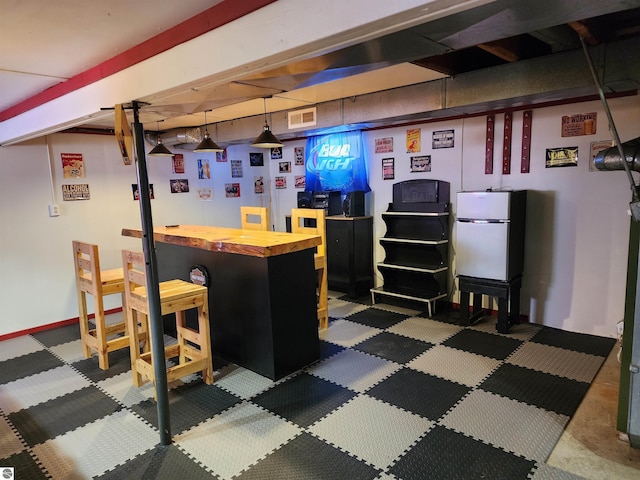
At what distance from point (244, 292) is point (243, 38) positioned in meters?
2.05

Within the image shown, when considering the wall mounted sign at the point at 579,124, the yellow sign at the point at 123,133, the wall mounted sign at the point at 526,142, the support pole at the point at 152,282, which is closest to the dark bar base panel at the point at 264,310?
the support pole at the point at 152,282

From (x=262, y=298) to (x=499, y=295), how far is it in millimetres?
Answer: 2362

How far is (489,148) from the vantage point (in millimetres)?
4309

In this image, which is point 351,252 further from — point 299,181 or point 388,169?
point 299,181

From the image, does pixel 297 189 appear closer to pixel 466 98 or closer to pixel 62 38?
pixel 466 98

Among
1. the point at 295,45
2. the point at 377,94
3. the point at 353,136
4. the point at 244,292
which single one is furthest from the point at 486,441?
the point at 353,136

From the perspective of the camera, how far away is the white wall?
12.3ft

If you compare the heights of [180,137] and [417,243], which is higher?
[180,137]

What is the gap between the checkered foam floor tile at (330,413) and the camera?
87.4 inches

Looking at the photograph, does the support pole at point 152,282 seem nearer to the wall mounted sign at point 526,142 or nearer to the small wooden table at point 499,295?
the small wooden table at point 499,295

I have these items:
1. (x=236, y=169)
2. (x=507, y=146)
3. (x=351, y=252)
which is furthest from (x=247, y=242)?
(x=236, y=169)

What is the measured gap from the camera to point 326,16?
136cm

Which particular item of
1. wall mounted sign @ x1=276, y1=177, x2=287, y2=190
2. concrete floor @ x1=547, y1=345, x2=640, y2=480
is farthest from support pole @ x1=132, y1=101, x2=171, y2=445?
wall mounted sign @ x1=276, y1=177, x2=287, y2=190

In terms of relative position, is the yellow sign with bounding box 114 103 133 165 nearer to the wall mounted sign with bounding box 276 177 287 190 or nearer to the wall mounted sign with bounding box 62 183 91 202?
the wall mounted sign with bounding box 62 183 91 202
